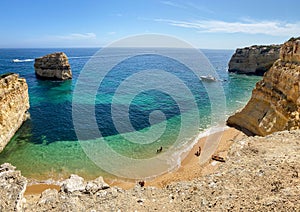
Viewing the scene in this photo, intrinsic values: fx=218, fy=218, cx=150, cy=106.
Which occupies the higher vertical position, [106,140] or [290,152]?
[290,152]

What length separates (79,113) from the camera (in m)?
35.4

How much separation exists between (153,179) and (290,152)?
38.8ft

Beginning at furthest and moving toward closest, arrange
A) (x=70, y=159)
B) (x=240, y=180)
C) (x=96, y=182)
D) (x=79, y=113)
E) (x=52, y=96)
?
(x=52, y=96) < (x=79, y=113) < (x=70, y=159) < (x=96, y=182) < (x=240, y=180)

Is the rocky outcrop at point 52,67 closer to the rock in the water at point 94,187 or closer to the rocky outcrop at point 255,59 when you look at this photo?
the rock in the water at point 94,187

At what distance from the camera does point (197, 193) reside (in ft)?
30.0

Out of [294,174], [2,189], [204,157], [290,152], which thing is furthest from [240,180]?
[204,157]

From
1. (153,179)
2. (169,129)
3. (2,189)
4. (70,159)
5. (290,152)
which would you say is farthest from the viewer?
(169,129)

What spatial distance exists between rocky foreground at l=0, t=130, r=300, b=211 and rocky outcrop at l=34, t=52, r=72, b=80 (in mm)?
57183

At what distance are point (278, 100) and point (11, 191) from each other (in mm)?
22510

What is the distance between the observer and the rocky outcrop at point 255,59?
7479 centimetres

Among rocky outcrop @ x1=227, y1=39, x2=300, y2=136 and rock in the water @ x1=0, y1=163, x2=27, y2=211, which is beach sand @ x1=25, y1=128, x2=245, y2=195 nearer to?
rocky outcrop @ x1=227, y1=39, x2=300, y2=136

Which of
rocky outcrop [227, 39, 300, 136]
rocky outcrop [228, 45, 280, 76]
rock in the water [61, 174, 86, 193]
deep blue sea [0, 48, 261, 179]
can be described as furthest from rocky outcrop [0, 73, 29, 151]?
rocky outcrop [228, 45, 280, 76]

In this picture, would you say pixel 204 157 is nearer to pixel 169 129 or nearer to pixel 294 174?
pixel 169 129

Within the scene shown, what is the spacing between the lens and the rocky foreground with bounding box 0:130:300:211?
8.00 meters
